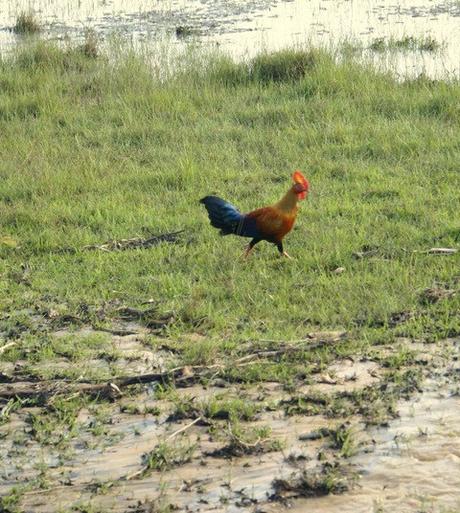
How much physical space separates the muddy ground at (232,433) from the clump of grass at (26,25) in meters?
9.69

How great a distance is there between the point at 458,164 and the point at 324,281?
252 centimetres

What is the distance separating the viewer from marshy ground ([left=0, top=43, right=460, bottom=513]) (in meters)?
3.96

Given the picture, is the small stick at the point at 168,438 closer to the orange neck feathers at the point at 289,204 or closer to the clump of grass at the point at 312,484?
the clump of grass at the point at 312,484

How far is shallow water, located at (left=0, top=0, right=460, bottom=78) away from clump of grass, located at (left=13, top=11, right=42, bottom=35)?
0.14 metres

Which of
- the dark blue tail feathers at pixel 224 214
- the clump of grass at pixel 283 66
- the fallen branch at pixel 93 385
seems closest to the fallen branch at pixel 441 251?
the dark blue tail feathers at pixel 224 214

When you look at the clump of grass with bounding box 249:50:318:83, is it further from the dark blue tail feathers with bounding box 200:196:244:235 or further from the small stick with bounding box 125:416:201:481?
the small stick with bounding box 125:416:201:481

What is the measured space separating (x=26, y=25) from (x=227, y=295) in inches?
361

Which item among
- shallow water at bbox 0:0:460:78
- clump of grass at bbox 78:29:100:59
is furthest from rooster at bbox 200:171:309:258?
clump of grass at bbox 78:29:100:59

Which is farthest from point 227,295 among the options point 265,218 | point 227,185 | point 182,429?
point 227,185

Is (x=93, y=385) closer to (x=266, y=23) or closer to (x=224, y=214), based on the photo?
(x=224, y=214)

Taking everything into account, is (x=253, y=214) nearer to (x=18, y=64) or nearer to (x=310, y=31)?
(x=18, y=64)

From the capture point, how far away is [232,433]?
4.15m

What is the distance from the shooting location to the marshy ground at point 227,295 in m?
3.96

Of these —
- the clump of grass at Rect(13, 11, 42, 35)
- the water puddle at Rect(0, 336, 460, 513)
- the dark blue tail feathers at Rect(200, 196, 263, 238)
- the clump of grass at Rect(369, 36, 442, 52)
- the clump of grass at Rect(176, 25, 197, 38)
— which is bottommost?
the water puddle at Rect(0, 336, 460, 513)
